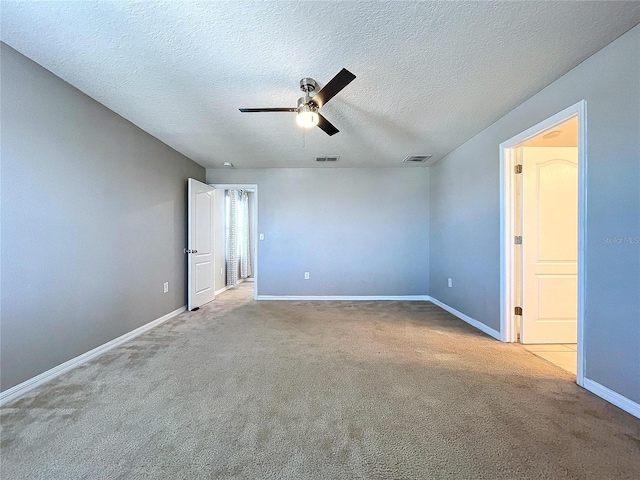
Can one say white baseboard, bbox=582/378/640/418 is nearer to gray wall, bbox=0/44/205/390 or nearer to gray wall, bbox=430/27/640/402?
Result: gray wall, bbox=430/27/640/402

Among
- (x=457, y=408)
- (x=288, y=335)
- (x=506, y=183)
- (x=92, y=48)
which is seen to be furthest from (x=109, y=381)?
(x=506, y=183)

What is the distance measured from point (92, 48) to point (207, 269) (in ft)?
10.7

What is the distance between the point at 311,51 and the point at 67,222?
2289mm

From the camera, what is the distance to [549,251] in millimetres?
2693

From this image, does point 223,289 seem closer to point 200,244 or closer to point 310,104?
point 200,244

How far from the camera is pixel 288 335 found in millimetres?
2955

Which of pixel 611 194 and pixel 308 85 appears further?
pixel 308 85

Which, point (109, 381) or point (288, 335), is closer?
point (109, 381)

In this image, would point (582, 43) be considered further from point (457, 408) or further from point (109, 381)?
point (109, 381)

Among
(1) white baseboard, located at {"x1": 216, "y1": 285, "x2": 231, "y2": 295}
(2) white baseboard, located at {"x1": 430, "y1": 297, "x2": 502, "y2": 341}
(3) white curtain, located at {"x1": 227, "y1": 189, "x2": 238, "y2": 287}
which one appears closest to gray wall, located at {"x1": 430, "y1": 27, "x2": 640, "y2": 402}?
(2) white baseboard, located at {"x1": 430, "y1": 297, "x2": 502, "y2": 341}

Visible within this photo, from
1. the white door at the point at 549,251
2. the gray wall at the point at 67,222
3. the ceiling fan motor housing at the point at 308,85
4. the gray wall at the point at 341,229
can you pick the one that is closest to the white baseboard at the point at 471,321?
the white door at the point at 549,251

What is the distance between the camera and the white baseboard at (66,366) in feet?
5.73

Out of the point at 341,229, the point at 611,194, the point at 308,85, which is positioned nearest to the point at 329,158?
the point at 341,229

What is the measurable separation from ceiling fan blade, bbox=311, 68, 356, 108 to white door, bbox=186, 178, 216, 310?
2733 millimetres
